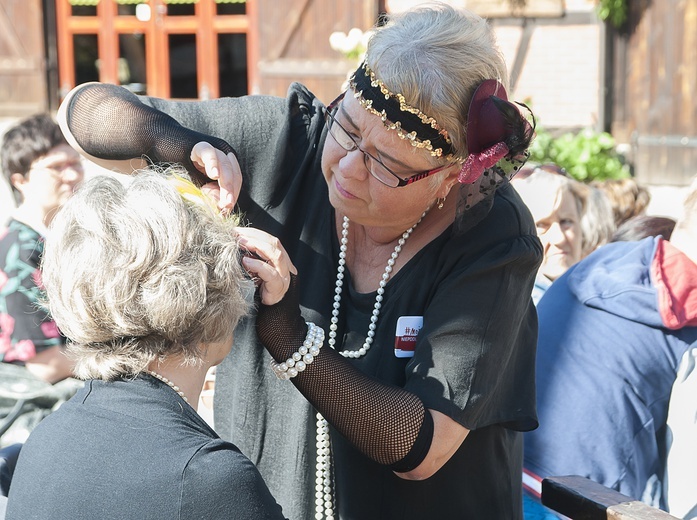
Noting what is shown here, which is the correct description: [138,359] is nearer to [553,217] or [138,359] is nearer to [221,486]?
[221,486]

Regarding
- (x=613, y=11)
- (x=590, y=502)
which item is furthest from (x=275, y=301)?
(x=613, y=11)

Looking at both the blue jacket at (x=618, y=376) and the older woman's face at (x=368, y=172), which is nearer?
the older woman's face at (x=368, y=172)

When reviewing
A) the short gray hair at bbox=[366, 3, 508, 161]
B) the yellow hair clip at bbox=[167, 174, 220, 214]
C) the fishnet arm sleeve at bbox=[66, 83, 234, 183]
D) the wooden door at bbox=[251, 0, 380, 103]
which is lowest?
the yellow hair clip at bbox=[167, 174, 220, 214]

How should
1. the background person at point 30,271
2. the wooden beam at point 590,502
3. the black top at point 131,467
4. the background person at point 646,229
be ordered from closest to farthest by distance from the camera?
the black top at point 131,467
the wooden beam at point 590,502
the background person at point 30,271
the background person at point 646,229

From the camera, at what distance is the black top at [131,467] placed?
4.52 feet

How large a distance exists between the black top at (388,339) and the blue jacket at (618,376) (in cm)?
68

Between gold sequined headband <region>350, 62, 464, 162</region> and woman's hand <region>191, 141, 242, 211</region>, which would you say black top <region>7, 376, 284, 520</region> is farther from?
gold sequined headband <region>350, 62, 464, 162</region>

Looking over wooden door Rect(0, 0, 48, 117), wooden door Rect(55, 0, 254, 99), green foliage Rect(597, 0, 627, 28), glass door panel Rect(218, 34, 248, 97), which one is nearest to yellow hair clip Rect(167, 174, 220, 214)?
green foliage Rect(597, 0, 627, 28)

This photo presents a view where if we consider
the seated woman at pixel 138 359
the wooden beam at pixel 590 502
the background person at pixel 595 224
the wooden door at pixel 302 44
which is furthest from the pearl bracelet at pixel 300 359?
the wooden door at pixel 302 44

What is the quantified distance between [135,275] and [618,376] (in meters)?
1.69

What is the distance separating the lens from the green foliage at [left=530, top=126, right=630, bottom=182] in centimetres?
859

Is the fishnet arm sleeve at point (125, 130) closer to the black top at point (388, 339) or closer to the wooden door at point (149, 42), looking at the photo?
the black top at point (388, 339)

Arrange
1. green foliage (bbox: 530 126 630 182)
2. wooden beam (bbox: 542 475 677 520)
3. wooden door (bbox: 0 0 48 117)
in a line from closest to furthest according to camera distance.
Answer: wooden beam (bbox: 542 475 677 520) < green foliage (bbox: 530 126 630 182) < wooden door (bbox: 0 0 48 117)

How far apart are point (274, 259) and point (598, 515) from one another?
0.92 metres
